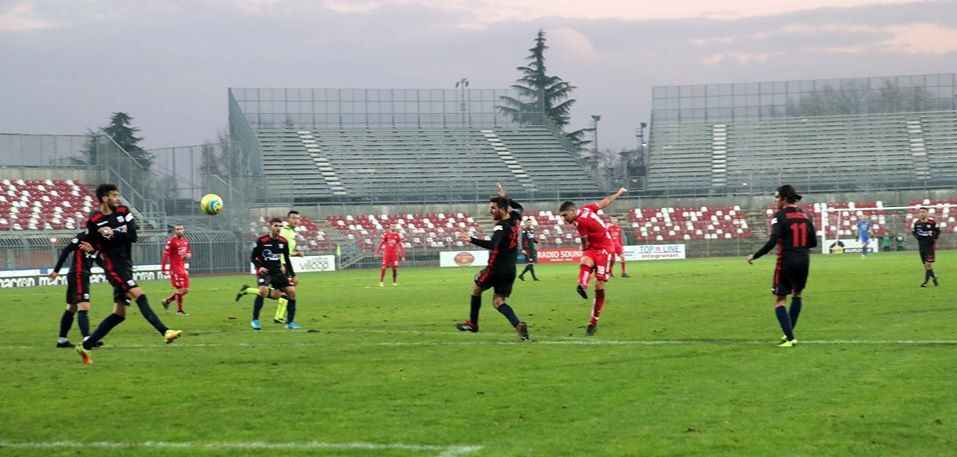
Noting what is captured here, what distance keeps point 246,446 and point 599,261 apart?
1130cm

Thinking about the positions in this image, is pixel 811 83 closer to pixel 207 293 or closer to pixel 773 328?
pixel 207 293

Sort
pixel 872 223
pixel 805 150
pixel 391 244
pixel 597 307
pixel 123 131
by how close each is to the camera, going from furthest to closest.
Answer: pixel 123 131 < pixel 805 150 < pixel 872 223 < pixel 391 244 < pixel 597 307

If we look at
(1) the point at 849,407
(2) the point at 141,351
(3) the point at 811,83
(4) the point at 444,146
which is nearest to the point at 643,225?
(4) the point at 444,146

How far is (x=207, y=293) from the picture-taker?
123 ft

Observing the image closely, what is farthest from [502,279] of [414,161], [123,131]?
[123,131]

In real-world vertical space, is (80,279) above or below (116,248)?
below

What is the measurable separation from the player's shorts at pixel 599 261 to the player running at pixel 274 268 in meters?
A: 5.34

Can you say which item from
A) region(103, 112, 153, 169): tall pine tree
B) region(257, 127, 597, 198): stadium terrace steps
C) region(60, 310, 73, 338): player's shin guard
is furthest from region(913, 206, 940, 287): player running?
region(103, 112, 153, 169): tall pine tree

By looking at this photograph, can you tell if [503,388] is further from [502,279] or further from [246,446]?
[502,279]

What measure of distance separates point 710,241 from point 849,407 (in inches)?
2530

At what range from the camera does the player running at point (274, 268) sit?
21.2m

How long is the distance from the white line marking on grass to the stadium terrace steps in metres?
68.1

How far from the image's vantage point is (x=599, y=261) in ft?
63.8

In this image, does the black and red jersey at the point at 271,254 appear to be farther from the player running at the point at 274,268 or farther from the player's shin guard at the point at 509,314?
the player's shin guard at the point at 509,314
